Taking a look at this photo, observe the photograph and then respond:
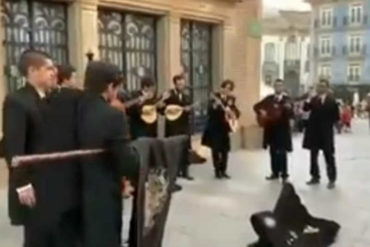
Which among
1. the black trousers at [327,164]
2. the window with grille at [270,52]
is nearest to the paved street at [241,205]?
the black trousers at [327,164]

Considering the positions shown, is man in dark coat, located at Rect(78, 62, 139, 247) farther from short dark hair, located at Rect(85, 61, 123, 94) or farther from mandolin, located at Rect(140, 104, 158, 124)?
mandolin, located at Rect(140, 104, 158, 124)

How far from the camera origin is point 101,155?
4.18 meters

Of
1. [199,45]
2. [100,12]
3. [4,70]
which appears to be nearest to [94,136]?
[4,70]

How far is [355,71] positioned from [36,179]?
6302cm

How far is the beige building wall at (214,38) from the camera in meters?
10.4

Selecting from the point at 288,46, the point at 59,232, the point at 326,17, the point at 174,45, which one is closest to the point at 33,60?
the point at 59,232

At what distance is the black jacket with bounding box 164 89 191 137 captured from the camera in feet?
31.2

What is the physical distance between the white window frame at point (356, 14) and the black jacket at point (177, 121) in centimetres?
5548

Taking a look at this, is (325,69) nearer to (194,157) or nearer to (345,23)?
(345,23)

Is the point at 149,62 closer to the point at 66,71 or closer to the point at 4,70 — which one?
the point at 4,70

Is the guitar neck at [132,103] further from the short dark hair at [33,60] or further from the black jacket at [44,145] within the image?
the black jacket at [44,145]

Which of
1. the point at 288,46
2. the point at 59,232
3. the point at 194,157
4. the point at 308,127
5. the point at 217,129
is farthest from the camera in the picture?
the point at 288,46

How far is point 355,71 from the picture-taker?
64562mm

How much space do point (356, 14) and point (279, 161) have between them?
55.2 m
